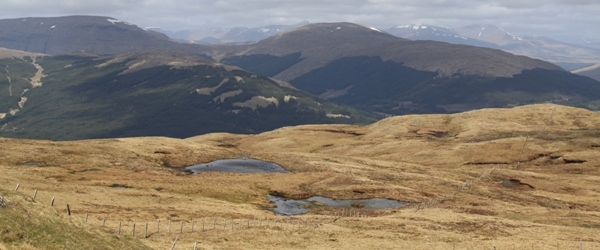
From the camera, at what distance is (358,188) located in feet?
331

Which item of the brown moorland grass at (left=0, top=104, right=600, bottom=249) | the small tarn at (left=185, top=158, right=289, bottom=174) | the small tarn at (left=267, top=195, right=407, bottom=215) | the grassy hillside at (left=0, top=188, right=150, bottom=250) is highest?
the grassy hillside at (left=0, top=188, right=150, bottom=250)

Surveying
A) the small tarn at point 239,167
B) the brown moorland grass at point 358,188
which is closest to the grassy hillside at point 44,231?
the brown moorland grass at point 358,188

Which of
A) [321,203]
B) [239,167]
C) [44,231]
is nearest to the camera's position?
[44,231]

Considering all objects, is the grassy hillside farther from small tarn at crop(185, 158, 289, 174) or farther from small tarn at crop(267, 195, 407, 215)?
small tarn at crop(185, 158, 289, 174)

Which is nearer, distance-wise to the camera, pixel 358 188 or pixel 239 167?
pixel 358 188

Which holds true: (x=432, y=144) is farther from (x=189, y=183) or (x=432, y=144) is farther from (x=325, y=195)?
(x=189, y=183)

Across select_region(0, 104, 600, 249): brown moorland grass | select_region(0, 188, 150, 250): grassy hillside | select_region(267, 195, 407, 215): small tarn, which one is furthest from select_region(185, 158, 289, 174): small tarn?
select_region(0, 188, 150, 250): grassy hillside

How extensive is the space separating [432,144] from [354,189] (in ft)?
266

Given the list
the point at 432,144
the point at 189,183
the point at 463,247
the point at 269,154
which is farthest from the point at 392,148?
the point at 463,247

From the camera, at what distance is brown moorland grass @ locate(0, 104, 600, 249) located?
58094mm

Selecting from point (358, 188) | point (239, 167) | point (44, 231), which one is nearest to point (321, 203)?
point (358, 188)

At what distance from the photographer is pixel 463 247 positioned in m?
55.4

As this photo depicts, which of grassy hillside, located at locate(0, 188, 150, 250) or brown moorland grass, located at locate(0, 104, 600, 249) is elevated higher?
grassy hillside, located at locate(0, 188, 150, 250)

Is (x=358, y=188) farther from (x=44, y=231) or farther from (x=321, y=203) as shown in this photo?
(x=44, y=231)
